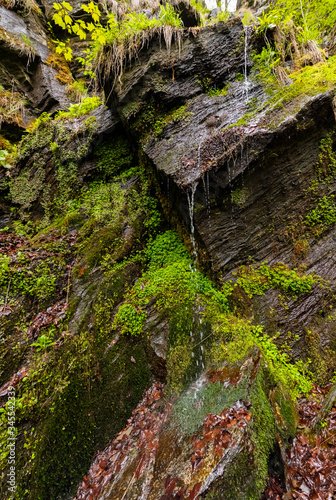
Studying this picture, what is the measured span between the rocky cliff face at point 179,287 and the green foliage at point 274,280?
0.03 m

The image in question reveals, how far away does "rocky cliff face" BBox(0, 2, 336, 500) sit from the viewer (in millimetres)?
2824

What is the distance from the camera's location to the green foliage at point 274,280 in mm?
4258

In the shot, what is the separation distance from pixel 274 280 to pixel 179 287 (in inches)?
73.0

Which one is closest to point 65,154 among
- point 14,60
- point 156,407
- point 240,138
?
point 240,138

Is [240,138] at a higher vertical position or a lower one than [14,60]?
lower

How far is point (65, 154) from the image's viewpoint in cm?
688

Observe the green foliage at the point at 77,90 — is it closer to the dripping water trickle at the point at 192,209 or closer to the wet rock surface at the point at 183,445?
the dripping water trickle at the point at 192,209

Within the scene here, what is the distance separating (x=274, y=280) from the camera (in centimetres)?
437

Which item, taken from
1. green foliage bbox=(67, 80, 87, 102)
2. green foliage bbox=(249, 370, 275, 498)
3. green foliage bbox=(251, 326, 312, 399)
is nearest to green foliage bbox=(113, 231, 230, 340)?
green foliage bbox=(251, 326, 312, 399)

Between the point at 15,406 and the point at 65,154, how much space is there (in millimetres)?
6400

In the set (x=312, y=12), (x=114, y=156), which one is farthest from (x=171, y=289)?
(x=312, y=12)

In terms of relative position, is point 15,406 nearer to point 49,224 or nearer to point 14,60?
point 49,224

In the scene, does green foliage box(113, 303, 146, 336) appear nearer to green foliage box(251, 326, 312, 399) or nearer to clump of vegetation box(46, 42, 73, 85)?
green foliage box(251, 326, 312, 399)

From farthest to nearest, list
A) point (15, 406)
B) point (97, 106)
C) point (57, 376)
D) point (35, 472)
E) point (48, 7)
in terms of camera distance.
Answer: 1. point (48, 7)
2. point (97, 106)
3. point (57, 376)
4. point (15, 406)
5. point (35, 472)
